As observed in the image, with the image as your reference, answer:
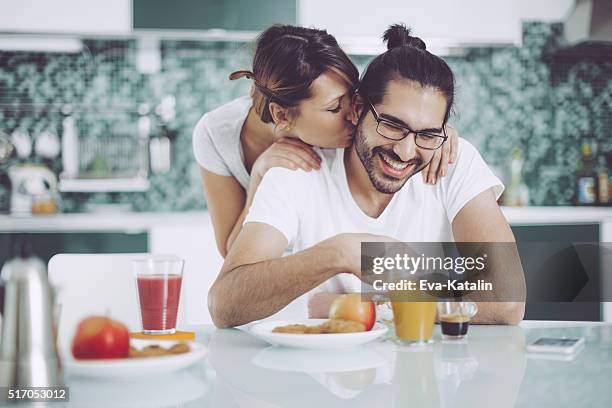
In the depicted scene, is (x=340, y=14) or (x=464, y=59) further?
(x=464, y=59)

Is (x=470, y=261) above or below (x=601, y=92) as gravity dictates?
below

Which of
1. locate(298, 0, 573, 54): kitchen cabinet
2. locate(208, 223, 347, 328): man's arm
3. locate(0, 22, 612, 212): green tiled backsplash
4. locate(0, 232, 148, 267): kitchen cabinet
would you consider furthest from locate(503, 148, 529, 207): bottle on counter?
locate(208, 223, 347, 328): man's arm

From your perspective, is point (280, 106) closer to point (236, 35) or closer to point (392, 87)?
point (392, 87)

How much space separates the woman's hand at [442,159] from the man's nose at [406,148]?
0.09 m

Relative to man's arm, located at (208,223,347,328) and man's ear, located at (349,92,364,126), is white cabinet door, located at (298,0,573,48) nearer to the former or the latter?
man's ear, located at (349,92,364,126)

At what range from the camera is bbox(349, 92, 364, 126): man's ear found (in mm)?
1433

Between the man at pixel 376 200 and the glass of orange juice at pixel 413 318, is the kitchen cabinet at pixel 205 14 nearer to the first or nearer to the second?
the man at pixel 376 200

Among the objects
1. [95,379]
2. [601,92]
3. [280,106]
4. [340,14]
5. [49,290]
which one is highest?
[340,14]

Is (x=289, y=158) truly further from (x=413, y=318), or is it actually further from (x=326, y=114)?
(x=413, y=318)

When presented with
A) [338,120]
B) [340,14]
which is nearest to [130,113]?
[340,14]

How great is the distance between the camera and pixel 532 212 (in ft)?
8.95

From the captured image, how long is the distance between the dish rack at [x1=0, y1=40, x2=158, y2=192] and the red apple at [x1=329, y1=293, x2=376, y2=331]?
2.08 meters

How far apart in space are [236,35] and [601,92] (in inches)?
63.4

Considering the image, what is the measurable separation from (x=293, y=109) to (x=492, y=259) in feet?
1.50
